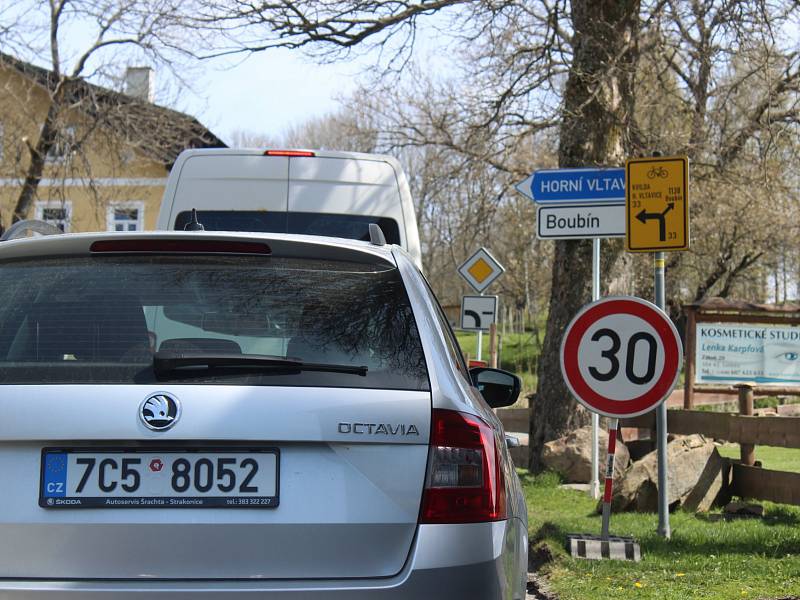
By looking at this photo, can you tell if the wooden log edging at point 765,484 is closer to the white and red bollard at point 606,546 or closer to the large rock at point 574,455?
the white and red bollard at point 606,546

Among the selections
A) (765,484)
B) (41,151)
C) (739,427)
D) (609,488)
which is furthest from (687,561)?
(41,151)

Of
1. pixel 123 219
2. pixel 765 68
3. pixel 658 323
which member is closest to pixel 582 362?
pixel 658 323

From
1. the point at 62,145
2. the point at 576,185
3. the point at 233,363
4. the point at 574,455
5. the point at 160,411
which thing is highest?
the point at 62,145

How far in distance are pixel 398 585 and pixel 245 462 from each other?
485 mm

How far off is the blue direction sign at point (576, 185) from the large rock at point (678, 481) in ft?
7.30

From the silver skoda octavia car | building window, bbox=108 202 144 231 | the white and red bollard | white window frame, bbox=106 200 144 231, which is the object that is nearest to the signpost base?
the white and red bollard

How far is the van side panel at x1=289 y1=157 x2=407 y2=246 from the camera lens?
8.58 meters

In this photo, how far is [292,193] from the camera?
339 inches

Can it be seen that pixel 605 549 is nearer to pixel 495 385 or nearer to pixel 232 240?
pixel 495 385

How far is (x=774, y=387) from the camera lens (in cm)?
1778

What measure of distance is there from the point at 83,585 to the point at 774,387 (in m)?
16.5

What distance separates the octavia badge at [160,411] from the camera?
2.74 m

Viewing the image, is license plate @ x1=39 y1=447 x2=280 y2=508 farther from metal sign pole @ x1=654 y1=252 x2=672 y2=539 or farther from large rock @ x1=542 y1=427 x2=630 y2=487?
large rock @ x1=542 y1=427 x2=630 y2=487

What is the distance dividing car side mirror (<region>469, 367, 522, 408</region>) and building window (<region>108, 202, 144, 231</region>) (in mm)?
21940
